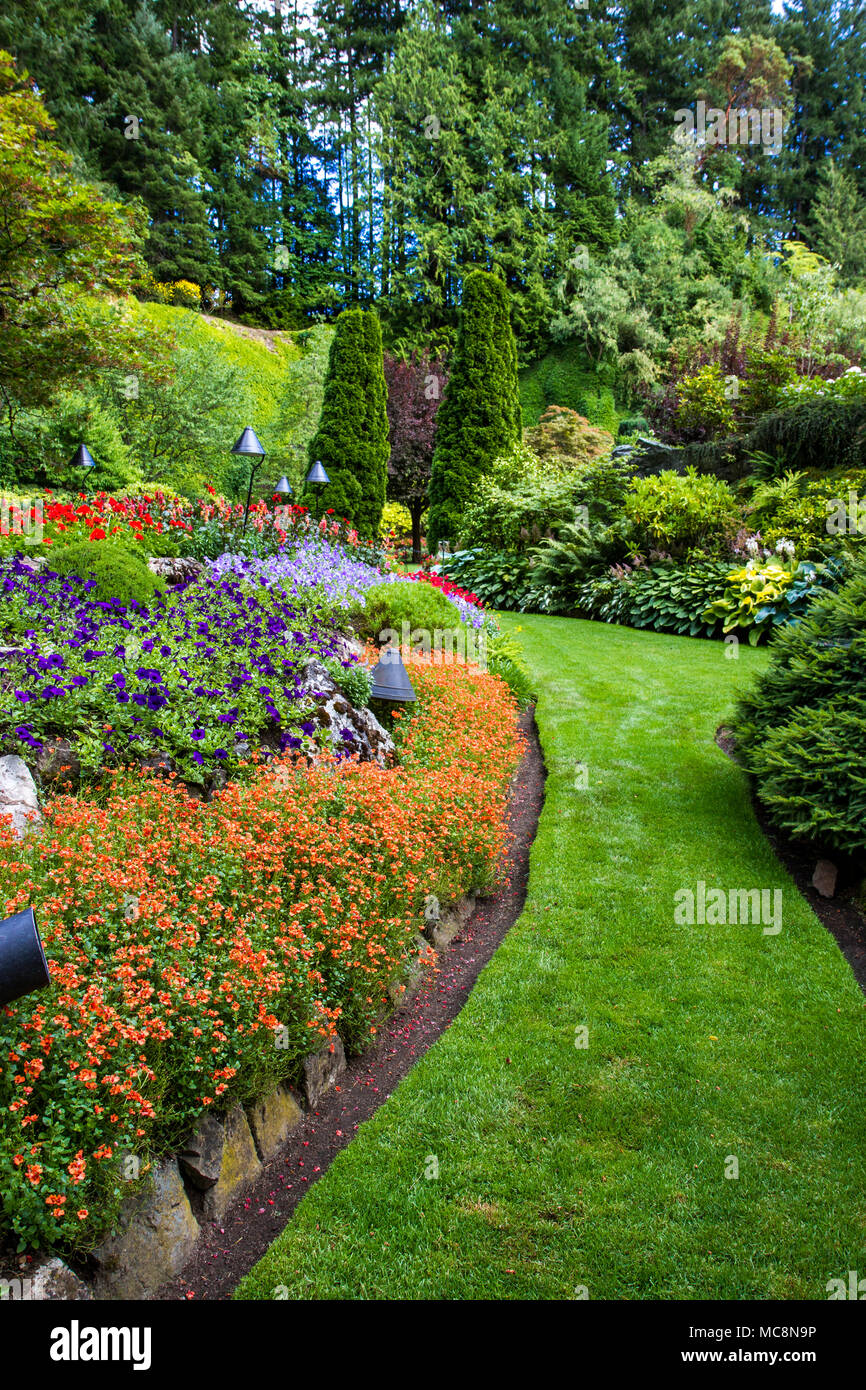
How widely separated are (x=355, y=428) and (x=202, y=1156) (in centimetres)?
1373

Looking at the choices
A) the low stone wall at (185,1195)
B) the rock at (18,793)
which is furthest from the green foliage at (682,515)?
the low stone wall at (185,1195)

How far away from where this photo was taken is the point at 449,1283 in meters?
2.24

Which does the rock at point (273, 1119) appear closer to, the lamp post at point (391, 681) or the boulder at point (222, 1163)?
the boulder at point (222, 1163)

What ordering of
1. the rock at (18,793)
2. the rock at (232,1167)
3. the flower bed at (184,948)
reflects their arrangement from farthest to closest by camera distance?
the rock at (18,793) < the rock at (232,1167) < the flower bed at (184,948)

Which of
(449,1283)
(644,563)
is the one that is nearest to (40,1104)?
(449,1283)

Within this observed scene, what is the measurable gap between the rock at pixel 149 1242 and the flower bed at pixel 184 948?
88 millimetres

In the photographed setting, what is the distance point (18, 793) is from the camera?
11.3 ft

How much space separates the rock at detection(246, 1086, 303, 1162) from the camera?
264 cm

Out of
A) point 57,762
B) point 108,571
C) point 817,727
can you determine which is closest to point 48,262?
point 108,571

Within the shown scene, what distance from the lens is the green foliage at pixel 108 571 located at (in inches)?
220

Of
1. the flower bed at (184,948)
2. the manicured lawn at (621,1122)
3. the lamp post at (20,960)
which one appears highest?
the lamp post at (20,960)

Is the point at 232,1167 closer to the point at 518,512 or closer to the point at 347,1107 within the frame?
the point at 347,1107

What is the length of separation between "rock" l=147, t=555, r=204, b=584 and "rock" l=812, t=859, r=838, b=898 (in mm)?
5722
